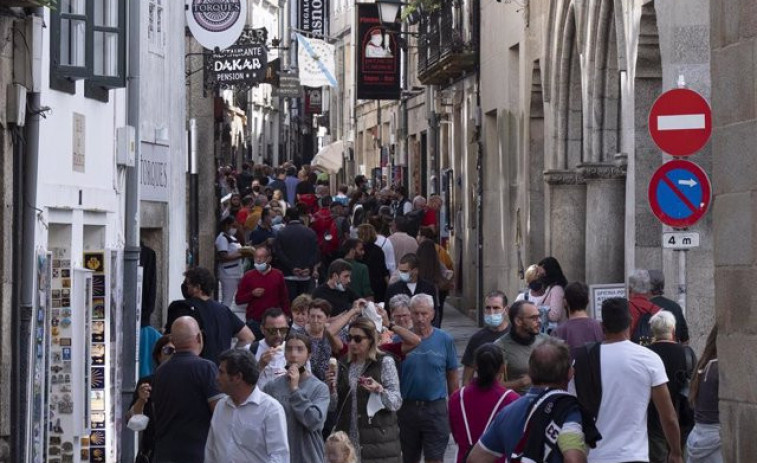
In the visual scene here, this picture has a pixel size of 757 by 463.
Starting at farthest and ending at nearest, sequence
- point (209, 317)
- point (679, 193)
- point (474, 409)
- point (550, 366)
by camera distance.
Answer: point (209, 317)
point (679, 193)
point (474, 409)
point (550, 366)

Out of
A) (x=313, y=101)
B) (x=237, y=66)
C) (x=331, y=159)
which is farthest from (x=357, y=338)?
(x=313, y=101)

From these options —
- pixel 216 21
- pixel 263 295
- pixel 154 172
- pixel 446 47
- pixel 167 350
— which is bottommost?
pixel 167 350

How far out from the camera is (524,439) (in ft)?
30.5

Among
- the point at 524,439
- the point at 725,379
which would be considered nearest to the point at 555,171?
the point at 725,379

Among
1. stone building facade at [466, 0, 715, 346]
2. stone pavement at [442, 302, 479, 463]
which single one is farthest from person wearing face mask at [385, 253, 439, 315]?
stone pavement at [442, 302, 479, 463]

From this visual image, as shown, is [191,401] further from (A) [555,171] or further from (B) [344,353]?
(A) [555,171]

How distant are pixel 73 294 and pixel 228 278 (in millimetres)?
10573

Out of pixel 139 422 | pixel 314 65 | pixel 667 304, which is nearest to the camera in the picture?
pixel 139 422

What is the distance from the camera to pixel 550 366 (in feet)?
30.8

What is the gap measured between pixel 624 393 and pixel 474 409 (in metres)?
1.08

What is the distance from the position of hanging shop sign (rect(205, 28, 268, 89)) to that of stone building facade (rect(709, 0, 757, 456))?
1765cm

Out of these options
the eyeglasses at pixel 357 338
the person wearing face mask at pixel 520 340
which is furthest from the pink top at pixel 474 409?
the person wearing face mask at pixel 520 340

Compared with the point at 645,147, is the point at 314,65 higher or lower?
higher

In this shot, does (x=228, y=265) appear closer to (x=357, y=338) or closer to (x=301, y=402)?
(x=357, y=338)
